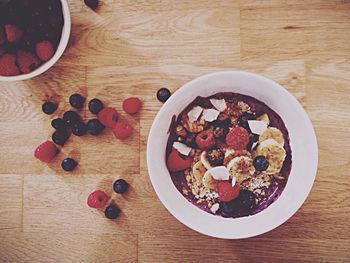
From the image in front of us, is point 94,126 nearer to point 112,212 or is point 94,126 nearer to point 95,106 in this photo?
point 95,106

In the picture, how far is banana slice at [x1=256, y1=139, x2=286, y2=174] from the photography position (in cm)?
103

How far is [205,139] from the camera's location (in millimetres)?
1044

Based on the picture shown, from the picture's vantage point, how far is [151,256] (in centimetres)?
115

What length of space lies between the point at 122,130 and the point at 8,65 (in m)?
0.26

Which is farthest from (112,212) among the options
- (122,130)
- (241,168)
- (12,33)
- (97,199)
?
(12,33)

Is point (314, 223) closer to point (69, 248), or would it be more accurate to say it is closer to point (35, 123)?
point (69, 248)

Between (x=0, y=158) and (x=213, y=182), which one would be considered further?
(x=0, y=158)

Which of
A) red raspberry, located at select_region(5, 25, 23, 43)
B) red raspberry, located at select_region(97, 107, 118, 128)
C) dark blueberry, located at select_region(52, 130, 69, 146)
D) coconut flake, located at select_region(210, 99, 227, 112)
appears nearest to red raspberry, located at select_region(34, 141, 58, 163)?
dark blueberry, located at select_region(52, 130, 69, 146)

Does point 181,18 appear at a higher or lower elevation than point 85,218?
higher

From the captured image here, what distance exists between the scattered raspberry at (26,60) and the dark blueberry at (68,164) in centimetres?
20

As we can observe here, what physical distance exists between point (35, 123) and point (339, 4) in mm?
679

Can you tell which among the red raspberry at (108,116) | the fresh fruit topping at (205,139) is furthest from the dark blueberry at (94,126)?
the fresh fruit topping at (205,139)

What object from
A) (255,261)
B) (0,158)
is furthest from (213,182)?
(0,158)

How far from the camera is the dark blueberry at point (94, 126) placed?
112cm
